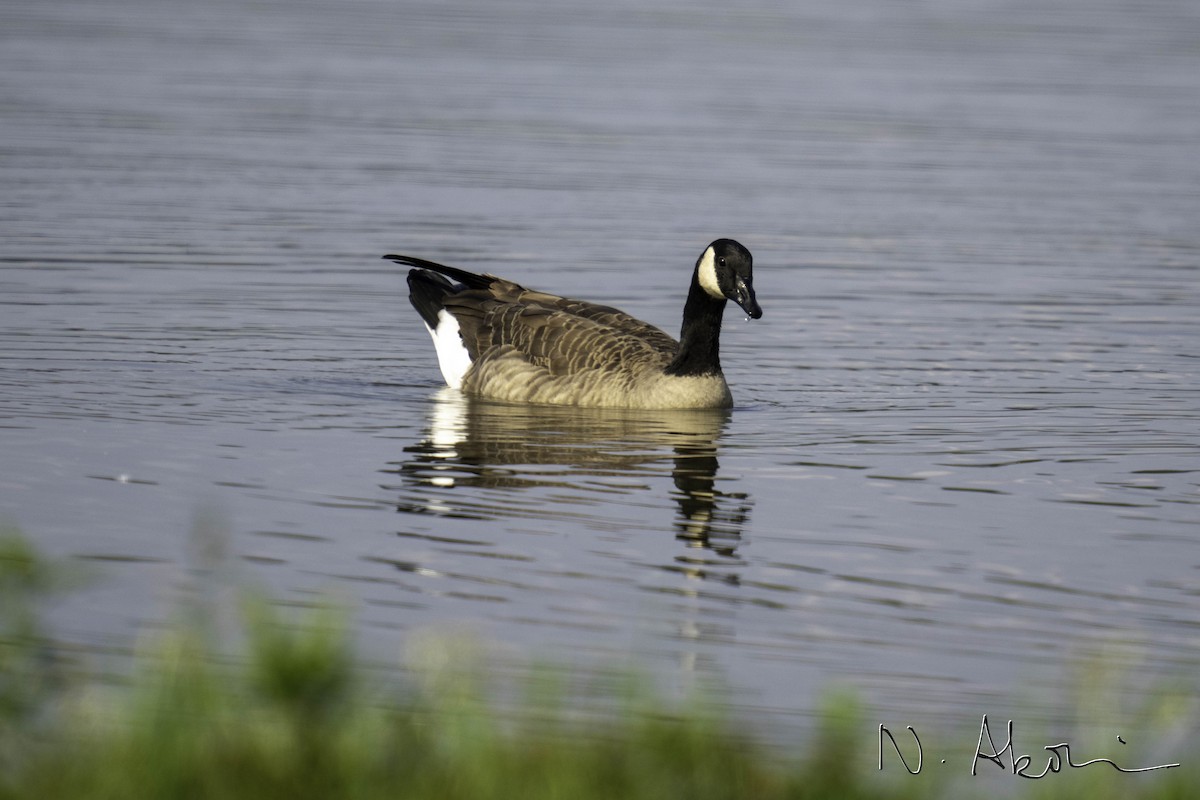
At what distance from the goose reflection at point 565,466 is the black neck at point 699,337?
1.16 ft

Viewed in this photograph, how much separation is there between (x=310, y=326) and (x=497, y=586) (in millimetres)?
8397

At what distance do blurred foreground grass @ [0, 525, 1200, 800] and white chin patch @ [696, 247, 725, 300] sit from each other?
28.8 ft

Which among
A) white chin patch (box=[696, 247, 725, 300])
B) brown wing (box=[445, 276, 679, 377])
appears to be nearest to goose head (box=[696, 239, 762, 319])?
white chin patch (box=[696, 247, 725, 300])

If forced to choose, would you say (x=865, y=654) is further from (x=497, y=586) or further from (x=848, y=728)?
(x=848, y=728)

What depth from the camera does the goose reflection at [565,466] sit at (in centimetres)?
1097

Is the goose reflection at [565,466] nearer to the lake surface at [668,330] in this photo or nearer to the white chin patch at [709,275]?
the lake surface at [668,330]

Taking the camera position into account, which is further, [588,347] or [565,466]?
[588,347]

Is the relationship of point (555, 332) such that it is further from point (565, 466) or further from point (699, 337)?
point (565, 466)

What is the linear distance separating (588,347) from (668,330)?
11.2ft

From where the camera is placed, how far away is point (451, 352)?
50.7 ft

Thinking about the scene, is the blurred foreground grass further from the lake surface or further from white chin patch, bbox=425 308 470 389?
white chin patch, bbox=425 308 470 389

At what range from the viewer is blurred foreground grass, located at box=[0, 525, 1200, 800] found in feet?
17.2
